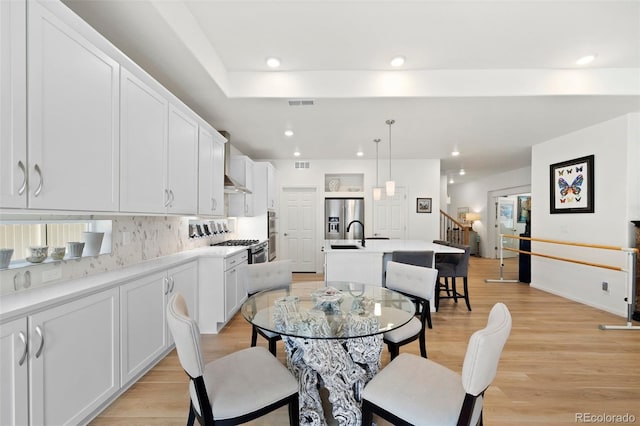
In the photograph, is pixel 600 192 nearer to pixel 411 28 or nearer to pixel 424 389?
pixel 411 28

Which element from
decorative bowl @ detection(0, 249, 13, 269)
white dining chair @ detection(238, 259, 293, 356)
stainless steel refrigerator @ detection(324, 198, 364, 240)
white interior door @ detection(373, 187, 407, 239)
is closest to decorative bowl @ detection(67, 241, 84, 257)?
decorative bowl @ detection(0, 249, 13, 269)

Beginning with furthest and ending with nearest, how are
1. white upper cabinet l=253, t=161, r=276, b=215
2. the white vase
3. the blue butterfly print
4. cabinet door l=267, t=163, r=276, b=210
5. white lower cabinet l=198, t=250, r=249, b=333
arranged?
cabinet door l=267, t=163, r=276, b=210
white upper cabinet l=253, t=161, r=276, b=215
the blue butterfly print
white lower cabinet l=198, t=250, r=249, b=333
the white vase

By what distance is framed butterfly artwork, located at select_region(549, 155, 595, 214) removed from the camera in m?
4.04

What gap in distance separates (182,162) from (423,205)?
521cm

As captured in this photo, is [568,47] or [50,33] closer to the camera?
[50,33]

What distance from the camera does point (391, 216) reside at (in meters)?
6.34

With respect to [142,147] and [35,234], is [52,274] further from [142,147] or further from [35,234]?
[142,147]

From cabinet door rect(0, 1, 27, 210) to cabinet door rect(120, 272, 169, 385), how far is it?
2.99ft

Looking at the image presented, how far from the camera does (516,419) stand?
1735 mm

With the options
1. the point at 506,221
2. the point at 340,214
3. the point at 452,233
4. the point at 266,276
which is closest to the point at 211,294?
the point at 266,276

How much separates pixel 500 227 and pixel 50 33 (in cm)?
1010

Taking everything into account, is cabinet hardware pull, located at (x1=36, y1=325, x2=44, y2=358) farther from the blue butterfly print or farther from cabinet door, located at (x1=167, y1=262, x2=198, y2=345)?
the blue butterfly print

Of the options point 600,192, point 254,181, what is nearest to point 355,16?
point 254,181

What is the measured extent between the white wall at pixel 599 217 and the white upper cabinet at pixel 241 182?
539 centimetres
